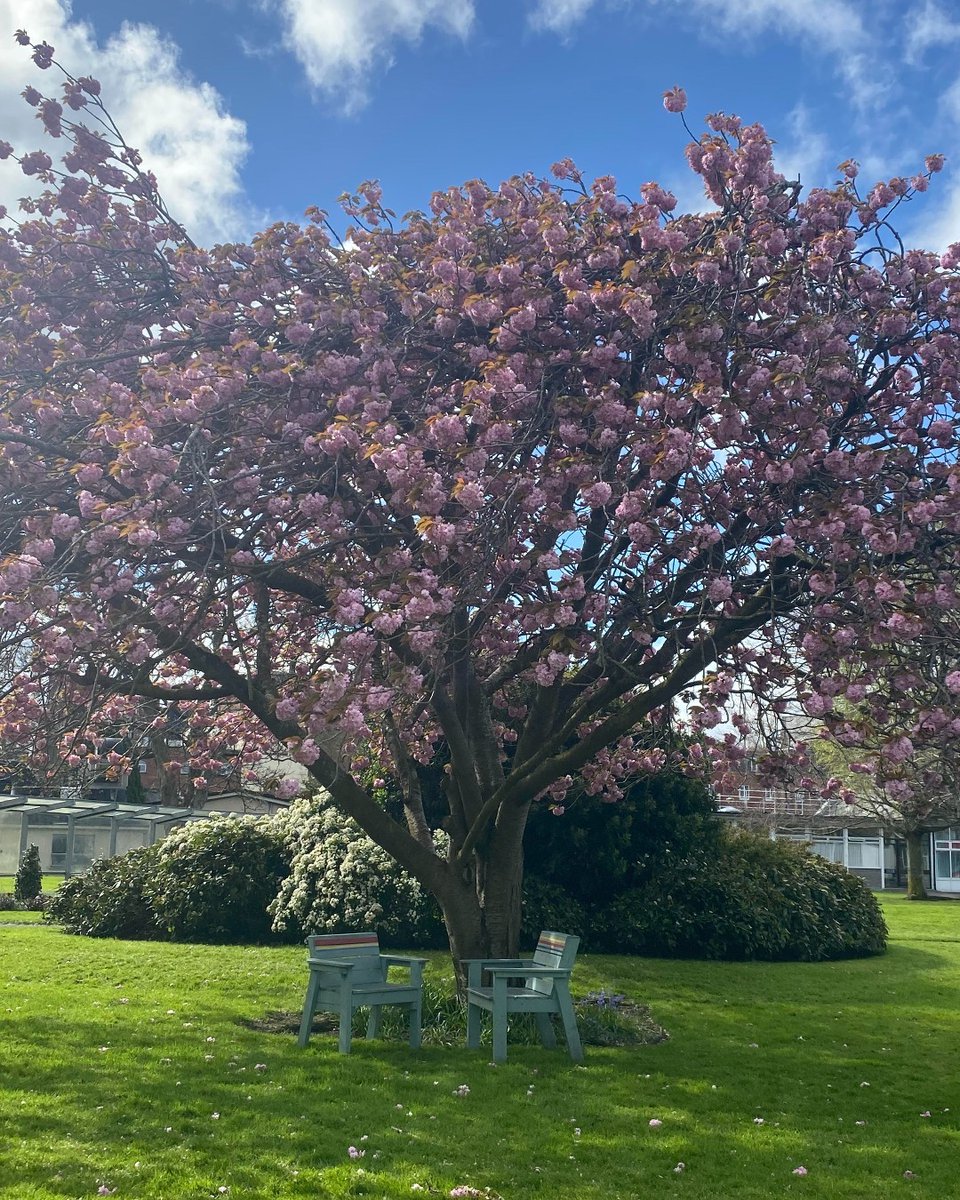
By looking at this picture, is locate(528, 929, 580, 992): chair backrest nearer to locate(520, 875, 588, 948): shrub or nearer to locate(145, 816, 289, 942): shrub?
locate(520, 875, 588, 948): shrub

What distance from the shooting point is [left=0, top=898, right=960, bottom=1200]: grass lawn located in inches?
199

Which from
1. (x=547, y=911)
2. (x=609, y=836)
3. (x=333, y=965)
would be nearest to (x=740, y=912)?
(x=609, y=836)

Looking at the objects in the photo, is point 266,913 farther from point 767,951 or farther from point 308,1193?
point 308,1193

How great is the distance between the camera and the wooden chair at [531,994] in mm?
7543

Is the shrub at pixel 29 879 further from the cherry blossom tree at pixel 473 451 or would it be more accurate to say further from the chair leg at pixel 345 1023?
the chair leg at pixel 345 1023

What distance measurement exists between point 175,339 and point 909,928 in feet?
63.8

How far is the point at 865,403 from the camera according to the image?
7.47 m

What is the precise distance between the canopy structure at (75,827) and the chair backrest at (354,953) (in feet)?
54.4

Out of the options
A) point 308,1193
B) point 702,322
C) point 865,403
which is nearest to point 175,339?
point 702,322

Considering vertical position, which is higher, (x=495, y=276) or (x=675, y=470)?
(x=495, y=276)

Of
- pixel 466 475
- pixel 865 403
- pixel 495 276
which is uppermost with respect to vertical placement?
pixel 495 276

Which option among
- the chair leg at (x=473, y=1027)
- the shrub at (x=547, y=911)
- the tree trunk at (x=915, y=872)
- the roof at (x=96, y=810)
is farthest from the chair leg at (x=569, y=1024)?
the tree trunk at (x=915, y=872)

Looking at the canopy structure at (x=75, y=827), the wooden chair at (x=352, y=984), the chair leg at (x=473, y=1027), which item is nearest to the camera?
the wooden chair at (x=352, y=984)

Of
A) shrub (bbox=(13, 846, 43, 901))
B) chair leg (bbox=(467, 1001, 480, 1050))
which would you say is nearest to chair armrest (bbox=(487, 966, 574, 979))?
chair leg (bbox=(467, 1001, 480, 1050))
